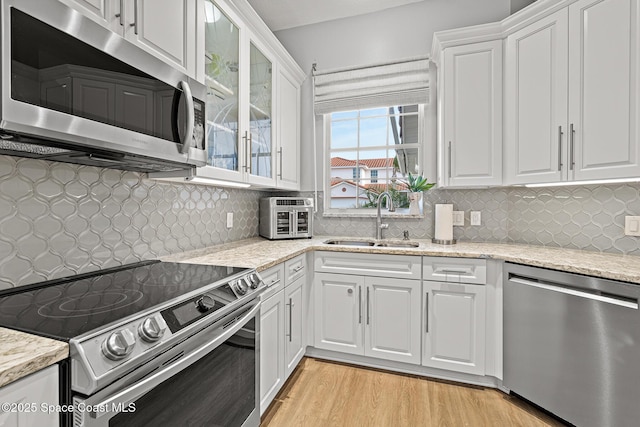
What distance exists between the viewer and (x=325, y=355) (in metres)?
2.45

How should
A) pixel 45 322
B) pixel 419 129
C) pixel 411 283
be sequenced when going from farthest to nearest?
pixel 419 129, pixel 411 283, pixel 45 322

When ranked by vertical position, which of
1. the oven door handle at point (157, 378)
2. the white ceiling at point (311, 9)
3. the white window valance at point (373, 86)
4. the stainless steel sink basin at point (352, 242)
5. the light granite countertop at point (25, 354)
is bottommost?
the oven door handle at point (157, 378)

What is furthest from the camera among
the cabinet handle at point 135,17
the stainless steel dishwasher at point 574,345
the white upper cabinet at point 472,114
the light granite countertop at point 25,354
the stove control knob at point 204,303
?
the white upper cabinet at point 472,114

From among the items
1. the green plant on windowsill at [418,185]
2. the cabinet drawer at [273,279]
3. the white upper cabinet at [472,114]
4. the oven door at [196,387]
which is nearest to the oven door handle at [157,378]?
the oven door at [196,387]

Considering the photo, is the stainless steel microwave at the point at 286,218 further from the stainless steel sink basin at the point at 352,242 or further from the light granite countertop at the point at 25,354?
the light granite countertop at the point at 25,354

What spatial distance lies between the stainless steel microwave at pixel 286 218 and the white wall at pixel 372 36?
0.43 meters

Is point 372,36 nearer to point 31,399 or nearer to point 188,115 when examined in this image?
point 188,115

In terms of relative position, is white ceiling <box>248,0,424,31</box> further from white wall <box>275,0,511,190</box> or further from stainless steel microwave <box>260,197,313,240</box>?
stainless steel microwave <box>260,197,313,240</box>

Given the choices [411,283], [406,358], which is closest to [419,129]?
[411,283]

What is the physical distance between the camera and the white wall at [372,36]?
107 inches

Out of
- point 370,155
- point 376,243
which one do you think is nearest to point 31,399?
point 376,243

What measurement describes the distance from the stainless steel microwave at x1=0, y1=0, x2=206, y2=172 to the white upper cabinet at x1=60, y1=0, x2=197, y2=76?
0.46 ft

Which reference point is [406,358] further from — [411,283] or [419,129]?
[419,129]

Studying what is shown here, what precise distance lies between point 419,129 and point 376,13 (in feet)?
3.70
